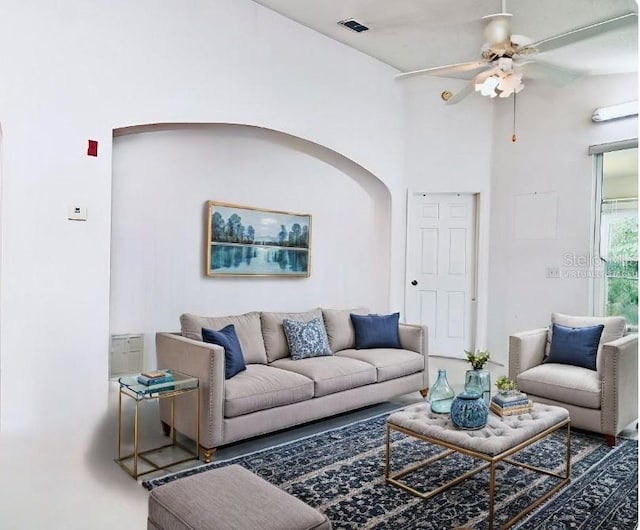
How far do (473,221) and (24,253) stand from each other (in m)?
4.73

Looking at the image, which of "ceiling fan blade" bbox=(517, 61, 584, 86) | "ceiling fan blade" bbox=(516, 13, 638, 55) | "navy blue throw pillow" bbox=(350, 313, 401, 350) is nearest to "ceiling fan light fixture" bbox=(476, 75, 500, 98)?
"ceiling fan blade" bbox=(516, 13, 638, 55)

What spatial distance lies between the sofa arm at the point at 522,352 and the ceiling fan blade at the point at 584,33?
217 cm

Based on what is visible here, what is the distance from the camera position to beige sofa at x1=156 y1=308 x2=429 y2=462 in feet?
10.5

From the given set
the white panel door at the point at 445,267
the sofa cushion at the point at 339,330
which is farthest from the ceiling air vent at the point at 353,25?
the sofa cushion at the point at 339,330

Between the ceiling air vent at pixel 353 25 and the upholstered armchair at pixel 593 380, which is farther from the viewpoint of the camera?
the ceiling air vent at pixel 353 25

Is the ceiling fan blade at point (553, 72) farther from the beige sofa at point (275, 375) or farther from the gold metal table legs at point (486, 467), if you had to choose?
the gold metal table legs at point (486, 467)

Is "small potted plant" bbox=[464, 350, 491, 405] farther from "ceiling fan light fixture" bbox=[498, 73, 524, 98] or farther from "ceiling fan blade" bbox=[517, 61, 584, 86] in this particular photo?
"ceiling fan blade" bbox=[517, 61, 584, 86]

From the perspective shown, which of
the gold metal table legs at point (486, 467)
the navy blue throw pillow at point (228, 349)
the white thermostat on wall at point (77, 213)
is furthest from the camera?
the navy blue throw pillow at point (228, 349)

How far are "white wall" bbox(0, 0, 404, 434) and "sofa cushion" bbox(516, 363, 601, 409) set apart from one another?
3.16 metres

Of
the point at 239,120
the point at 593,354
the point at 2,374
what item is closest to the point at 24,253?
the point at 2,374

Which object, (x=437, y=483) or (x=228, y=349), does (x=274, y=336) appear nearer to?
(x=228, y=349)

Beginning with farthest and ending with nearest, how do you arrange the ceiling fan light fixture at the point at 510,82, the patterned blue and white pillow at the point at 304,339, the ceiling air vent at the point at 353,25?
the ceiling air vent at the point at 353,25 < the patterned blue and white pillow at the point at 304,339 < the ceiling fan light fixture at the point at 510,82

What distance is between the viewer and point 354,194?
573 cm

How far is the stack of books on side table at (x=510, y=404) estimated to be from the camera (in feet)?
9.62
